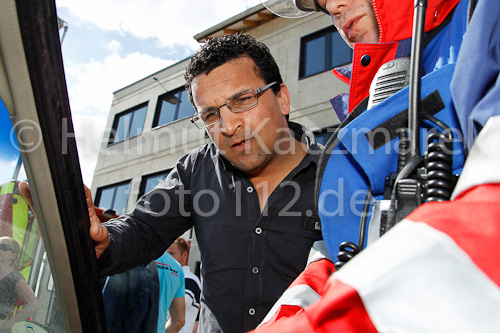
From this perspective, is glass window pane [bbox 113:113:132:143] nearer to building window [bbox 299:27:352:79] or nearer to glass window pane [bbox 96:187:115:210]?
glass window pane [bbox 96:187:115:210]

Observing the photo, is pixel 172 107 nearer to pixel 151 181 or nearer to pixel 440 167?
pixel 151 181

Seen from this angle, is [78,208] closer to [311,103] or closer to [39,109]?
[39,109]

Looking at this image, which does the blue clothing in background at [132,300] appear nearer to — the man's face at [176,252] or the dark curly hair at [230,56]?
the dark curly hair at [230,56]

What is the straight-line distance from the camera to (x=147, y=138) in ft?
44.5

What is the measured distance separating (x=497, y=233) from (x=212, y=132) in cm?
167

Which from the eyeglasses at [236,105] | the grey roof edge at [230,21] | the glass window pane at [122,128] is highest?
the grey roof edge at [230,21]

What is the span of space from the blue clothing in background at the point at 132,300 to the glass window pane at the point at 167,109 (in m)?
10.5

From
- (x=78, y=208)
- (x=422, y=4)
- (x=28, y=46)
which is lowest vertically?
(x=78, y=208)

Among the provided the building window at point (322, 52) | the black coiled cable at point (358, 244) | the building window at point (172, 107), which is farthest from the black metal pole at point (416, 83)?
the building window at point (172, 107)

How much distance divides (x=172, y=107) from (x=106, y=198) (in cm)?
438

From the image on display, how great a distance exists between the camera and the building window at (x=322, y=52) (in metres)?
9.73

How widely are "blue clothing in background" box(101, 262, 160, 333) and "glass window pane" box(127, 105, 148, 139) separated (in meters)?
11.5

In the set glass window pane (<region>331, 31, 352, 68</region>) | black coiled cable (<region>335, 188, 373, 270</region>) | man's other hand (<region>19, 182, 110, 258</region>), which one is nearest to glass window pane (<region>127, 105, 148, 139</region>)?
glass window pane (<region>331, 31, 352, 68</region>)

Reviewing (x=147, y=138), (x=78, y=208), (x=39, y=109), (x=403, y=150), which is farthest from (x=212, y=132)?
(x=147, y=138)
